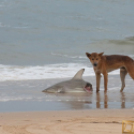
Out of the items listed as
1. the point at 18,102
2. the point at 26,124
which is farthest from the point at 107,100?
the point at 26,124

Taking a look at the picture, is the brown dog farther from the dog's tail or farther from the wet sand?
the wet sand

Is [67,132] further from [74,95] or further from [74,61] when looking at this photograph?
[74,61]

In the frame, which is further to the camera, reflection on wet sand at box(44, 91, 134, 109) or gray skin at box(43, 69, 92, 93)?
gray skin at box(43, 69, 92, 93)

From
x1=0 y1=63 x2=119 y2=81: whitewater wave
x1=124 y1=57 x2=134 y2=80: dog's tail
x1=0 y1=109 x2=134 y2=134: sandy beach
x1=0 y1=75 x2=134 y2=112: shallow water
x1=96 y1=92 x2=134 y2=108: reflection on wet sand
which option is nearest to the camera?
x1=0 y1=109 x2=134 y2=134: sandy beach

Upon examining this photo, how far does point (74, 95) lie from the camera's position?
891cm

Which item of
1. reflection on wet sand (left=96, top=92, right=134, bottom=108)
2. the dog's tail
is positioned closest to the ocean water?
reflection on wet sand (left=96, top=92, right=134, bottom=108)

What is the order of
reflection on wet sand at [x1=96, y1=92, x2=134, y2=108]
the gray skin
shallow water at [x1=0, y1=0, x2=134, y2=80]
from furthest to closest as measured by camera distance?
shallow water at [x1=0, y1=0, x2=134, y2=80] < the gray skin < reflection on wet sand at [x1=96, y1=92, x2=134, y2=108]

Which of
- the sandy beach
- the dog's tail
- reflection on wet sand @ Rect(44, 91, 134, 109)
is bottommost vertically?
the sandy beach

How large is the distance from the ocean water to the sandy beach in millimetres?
928

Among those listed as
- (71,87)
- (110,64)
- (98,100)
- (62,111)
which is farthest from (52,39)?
(62,111)

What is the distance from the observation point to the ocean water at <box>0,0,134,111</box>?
11.5 meters

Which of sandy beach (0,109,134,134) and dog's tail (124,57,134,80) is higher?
dog's tail (124,57,134,80)

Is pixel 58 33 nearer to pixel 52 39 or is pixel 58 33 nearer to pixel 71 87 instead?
pixel 52 39

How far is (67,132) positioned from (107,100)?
10.6 feet
